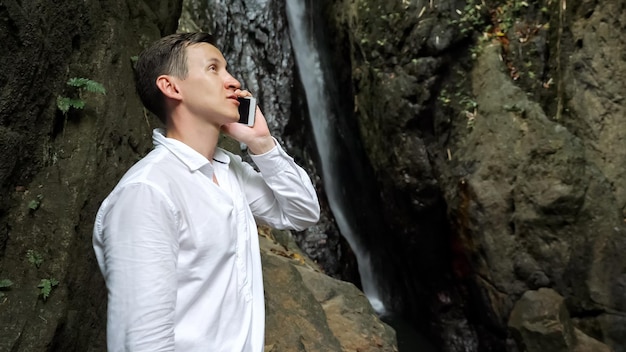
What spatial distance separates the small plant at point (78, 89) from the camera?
3000 mm

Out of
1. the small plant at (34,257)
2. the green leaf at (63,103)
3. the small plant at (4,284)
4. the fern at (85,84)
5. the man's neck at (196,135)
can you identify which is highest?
the fern at (85,84)

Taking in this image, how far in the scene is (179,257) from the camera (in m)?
1.43

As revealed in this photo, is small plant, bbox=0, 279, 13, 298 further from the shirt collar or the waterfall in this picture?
the waterfall

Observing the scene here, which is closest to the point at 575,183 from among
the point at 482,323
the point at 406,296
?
the point at 482,323

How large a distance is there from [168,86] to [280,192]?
0.51 metres

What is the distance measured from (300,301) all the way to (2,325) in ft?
6.57

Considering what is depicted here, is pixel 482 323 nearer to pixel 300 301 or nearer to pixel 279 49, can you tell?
pixel 300 301

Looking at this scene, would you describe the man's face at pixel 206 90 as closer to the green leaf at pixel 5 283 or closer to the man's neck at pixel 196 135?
the man's neck at pixel 196 135

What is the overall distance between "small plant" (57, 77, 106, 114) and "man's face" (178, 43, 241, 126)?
1.57 meters

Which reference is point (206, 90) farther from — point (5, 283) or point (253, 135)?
point (5, 283)

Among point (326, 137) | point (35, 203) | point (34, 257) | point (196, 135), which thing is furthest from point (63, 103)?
point (326, 137)

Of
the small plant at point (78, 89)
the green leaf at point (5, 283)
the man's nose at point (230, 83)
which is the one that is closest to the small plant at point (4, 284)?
the green leaf at point (5, 283)

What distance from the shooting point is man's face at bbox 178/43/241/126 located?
171 centimetres

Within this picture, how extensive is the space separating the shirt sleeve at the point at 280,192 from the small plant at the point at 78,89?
1.52 m
